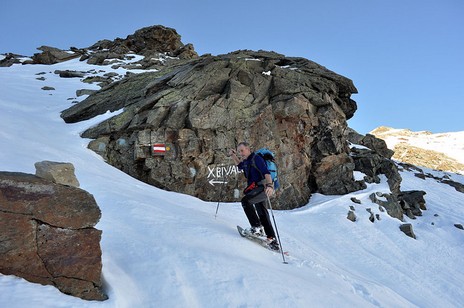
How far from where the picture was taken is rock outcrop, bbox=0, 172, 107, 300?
3.81 meters

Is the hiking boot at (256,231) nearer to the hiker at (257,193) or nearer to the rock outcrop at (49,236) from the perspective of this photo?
the hiker at (257,193)

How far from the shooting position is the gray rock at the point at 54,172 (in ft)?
15.5

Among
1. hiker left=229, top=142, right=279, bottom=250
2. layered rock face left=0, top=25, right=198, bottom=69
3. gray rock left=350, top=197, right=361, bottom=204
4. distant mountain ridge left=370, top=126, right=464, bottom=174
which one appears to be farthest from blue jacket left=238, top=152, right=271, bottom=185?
distant mountain ridge left=370, top=126, right=464, bottom=174

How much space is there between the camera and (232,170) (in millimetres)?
15648

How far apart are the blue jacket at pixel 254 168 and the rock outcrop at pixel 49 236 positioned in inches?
166

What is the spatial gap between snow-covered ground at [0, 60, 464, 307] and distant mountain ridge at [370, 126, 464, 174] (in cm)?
4214

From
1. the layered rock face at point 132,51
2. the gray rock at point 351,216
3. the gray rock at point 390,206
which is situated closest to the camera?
the gray rock at point 351,216

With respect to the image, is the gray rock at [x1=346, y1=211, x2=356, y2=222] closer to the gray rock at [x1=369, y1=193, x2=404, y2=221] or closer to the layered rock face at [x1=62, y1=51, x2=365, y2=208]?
the layered rock face at [x1=62, y1=51, x2=365, y2=208]

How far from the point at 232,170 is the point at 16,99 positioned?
52.6ft

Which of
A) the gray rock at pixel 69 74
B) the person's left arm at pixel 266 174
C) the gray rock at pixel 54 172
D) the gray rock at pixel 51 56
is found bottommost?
the gray rock at pixel 54 172

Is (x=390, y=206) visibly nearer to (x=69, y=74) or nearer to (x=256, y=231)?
(x=256, y=231)

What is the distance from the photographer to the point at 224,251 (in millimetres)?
6379

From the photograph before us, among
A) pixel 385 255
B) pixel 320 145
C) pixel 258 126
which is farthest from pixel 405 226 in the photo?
pixel 258 126

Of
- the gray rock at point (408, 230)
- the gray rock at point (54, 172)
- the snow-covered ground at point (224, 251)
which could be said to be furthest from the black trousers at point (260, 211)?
the gray rock at point (408, 230)
